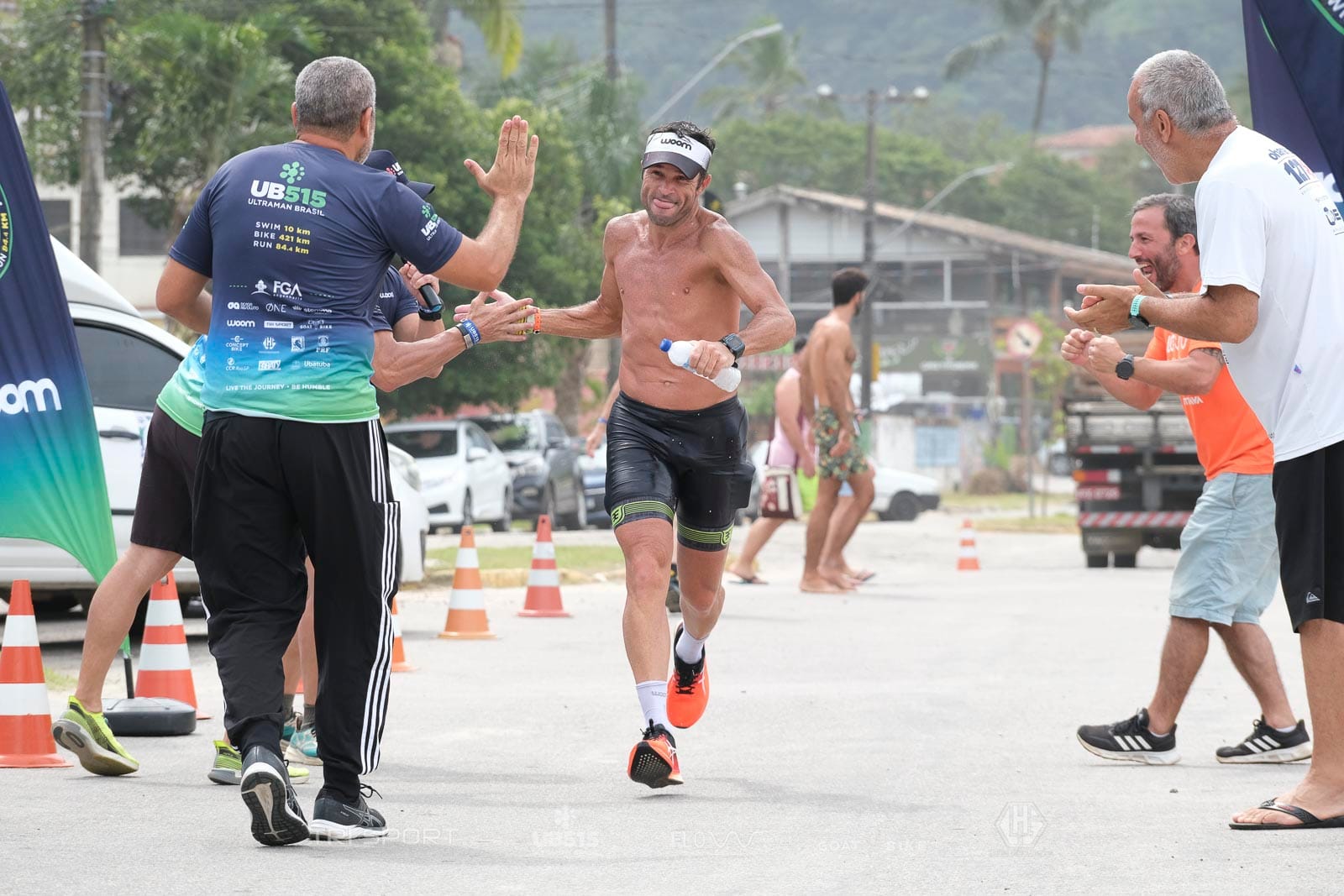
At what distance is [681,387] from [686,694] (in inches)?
45.3

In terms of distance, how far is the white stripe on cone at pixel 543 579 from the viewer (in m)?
13.9

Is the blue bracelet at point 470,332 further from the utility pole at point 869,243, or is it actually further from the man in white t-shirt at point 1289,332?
the utility pole at point 869,243

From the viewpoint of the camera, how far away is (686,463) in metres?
7.20

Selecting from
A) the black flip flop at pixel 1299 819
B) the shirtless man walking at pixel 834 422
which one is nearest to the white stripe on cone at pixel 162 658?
the black flip flop at pixel 1299 819

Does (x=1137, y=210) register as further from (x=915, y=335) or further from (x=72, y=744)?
(x=915, y=335)

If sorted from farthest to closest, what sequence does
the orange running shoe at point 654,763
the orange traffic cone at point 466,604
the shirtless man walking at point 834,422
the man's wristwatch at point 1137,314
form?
the shirtless man walking at point 834,422, the orange traffic cone at point 466,604, the orange running shoe at point 654,763, the man's wristwatch at point 1137,314

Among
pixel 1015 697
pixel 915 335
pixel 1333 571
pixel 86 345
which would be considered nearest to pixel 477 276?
pixel 1333 571

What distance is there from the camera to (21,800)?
20.4 feet

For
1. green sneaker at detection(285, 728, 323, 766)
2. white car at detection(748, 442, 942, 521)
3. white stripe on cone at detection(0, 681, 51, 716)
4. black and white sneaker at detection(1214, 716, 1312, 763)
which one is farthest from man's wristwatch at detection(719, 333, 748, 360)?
white car at detection(748, 442, 942, 521)

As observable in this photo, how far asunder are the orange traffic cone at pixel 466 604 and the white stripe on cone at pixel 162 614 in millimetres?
4055

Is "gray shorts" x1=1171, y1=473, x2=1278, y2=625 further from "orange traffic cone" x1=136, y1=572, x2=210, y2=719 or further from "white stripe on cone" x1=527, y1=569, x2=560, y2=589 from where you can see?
"white stripe on cone" x1=527, y1=569, x2=560, y2=589

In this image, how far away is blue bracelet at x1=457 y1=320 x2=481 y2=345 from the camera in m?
5.92

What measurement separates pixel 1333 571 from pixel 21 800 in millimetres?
4024

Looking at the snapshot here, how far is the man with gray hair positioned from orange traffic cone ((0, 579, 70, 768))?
5.41 ft
